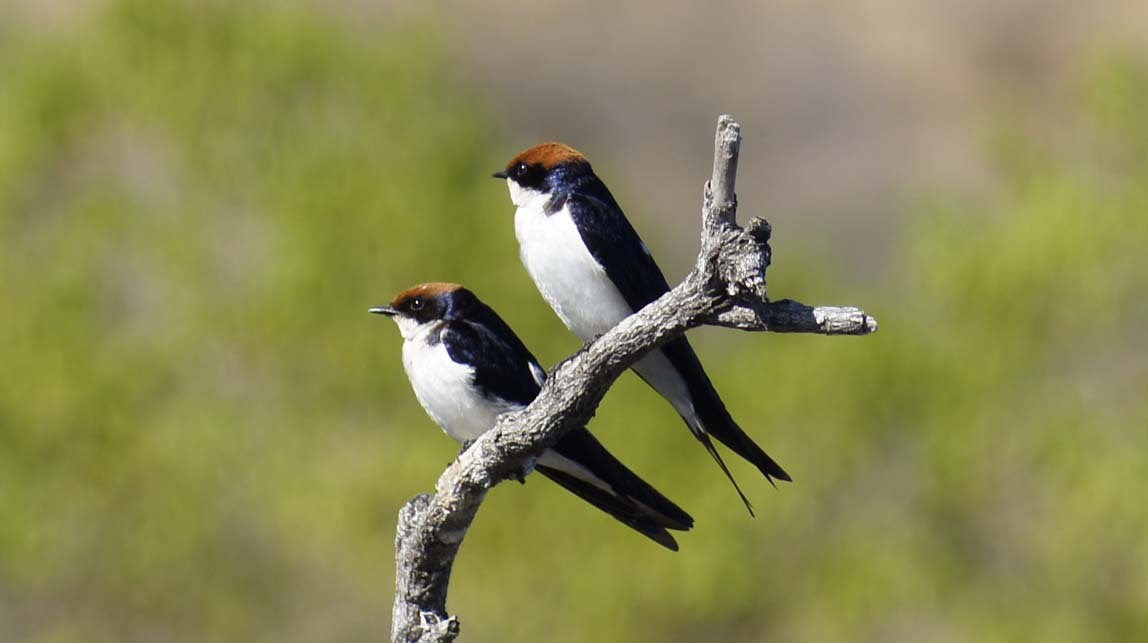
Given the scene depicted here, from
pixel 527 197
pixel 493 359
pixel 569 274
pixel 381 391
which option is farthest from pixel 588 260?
pixel 381 391

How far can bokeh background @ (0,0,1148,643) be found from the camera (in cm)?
1548

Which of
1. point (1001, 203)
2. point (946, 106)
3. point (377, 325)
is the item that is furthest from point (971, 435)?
point (946, 106)

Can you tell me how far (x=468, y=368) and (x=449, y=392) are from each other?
0.32 feet

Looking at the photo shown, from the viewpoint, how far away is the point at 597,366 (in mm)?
3963

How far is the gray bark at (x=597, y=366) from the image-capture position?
3.63 meters

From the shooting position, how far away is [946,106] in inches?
1465

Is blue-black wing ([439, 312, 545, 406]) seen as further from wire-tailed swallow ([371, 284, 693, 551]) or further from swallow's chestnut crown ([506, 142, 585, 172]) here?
swallow's chestnut crown ([506, 142, 585, 172])

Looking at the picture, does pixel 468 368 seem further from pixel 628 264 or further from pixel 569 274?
pixel 628 264

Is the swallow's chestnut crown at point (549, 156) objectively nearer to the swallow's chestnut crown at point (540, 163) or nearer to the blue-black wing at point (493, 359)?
the swallow's chestnut crown at point (540, 163)

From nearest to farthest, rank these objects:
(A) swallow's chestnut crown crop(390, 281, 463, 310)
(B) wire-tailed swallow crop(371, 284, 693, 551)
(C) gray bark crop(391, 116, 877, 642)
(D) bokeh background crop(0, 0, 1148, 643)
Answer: (C) gray bark crop(391, 116, 877, 642) → (B) wire-tailed swallow crop(371, 284, 693, 551) → (A) swallow's chestnut crown crop(390, 281, 463, 310) → (D) bokeh background crop(0, 0, 1148, 643)

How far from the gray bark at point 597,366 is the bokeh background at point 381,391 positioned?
10616 millimetres

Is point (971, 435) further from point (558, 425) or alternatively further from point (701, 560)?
point (558, 425)

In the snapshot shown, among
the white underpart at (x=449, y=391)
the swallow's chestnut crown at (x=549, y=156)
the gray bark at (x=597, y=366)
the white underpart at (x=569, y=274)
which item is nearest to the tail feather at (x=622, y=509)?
the white underpart at (x=449, y=391)

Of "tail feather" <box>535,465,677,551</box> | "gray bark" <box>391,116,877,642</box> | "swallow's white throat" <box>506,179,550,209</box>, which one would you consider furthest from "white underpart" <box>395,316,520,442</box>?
"gray bark" <box>391,116,877,642</box>
